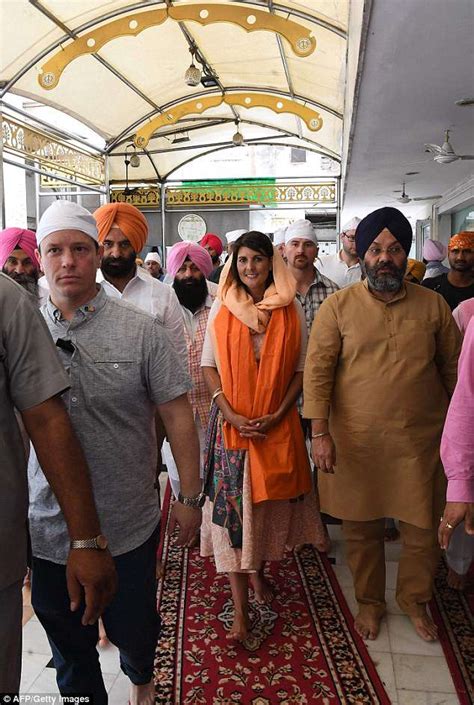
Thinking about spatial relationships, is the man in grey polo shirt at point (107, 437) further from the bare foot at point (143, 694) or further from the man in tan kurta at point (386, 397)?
the man in tan kurta at point (386, 397)

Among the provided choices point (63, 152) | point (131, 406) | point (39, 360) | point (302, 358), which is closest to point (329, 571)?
point (302, 358)

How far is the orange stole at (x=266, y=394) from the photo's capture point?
2.48 m

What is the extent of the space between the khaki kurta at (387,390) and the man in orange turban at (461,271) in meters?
1.68

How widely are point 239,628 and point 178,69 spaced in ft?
26.8

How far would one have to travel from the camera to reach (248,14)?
5914 millimetres

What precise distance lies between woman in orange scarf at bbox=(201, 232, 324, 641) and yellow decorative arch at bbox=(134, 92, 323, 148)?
6379mm

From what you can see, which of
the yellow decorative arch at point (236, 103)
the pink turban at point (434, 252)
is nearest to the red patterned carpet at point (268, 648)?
the pink turban at point (434, 252)

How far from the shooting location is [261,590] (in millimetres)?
2764

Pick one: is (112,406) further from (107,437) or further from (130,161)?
(130,161)

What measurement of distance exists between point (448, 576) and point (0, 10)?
257 inches

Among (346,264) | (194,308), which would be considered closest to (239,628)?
(194,308)

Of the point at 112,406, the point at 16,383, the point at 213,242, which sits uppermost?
the point at 213,242

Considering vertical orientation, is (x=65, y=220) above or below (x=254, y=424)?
above

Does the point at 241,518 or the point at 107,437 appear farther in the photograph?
the point at 241,518
